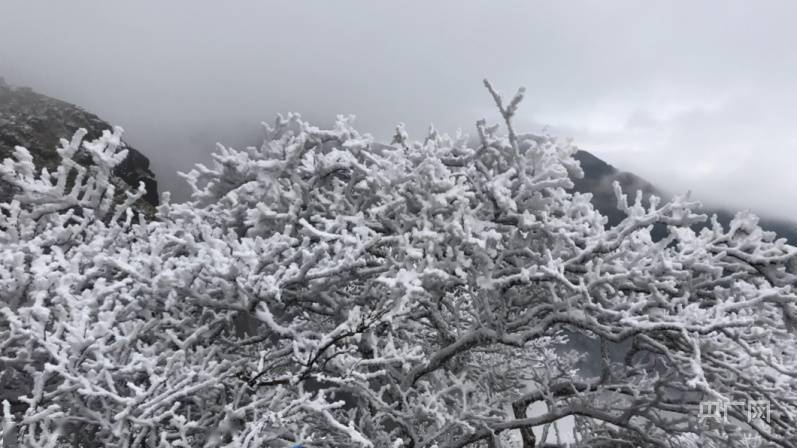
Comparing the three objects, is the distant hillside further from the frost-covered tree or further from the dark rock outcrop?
the frost-covered tree

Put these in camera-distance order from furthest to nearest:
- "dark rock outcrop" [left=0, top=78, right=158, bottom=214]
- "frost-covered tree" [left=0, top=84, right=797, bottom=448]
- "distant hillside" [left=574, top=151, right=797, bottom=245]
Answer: "distant hillside" [left=574, top=151, right=797, bottom=245]
"dark rock outcrop" [left=0, top=78, right=158, bottom=214]
"frost-covered tree" [left=0, top=84, right=797, bottom=448]

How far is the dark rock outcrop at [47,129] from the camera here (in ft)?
85.3

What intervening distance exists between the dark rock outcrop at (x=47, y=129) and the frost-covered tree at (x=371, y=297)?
21277mm

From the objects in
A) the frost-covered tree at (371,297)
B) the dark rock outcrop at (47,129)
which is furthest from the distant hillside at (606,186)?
the frost-covered tree at (371,297)

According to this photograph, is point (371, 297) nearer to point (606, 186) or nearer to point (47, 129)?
point (47, 129)

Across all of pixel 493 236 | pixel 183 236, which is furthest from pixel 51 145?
pixel 493 236

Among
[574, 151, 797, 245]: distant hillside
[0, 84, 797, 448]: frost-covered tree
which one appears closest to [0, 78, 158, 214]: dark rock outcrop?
[0, 84, 797, 448]: frost-covered tree

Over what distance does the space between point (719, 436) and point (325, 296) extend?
3811 millimetres

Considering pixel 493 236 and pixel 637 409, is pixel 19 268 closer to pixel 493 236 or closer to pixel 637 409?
pixel 493 236

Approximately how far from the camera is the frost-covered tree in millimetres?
3924

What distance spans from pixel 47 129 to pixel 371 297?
28324 mm

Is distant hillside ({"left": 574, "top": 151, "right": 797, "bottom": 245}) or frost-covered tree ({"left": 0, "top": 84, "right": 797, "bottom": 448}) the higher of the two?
distant hillside ({"left": 574, "top": 151, "right": 797, "bottom": 245})

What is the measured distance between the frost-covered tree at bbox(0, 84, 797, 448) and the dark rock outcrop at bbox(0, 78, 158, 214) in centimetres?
2128

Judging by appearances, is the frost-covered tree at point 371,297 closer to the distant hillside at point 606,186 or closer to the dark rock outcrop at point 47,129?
the dark rock outcrop at point 47,129
